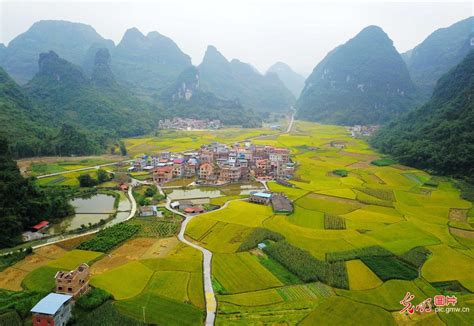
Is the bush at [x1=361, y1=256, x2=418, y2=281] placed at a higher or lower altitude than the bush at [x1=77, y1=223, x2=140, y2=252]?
higher

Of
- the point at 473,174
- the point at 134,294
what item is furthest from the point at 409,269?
the point at 473,174

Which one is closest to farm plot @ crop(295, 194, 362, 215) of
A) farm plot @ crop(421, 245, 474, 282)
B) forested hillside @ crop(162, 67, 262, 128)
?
farm plot @ crop(421, 245, 474, 282)

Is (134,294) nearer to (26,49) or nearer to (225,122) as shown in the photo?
(225,122)

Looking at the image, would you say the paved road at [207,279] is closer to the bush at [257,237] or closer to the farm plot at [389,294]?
the bush at [257,237]

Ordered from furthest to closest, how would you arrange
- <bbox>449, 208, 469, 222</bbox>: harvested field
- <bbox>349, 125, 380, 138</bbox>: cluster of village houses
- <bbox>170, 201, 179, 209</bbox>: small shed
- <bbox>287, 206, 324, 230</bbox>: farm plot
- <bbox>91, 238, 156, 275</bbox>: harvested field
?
<bbox>349, 125, 380, 138</bbox>: cluster of village houses < <bbox>170, 201, 179, 209</bbox>: small shed < <bbox>449, 208, 469, 222</bbox>: harvested field < <bbox>287, 206, 324, 230</bbox>: farm plot < <bbox>91, 238, 156, 275</bbox>: harvested field

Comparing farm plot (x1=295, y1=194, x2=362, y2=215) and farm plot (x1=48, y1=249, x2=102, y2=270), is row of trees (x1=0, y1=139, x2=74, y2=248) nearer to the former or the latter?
farm plot (x1=48, y1=249, x2=102, y2=270)

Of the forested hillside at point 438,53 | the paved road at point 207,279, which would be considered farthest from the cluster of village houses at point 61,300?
the forested hillside at point 438,53
